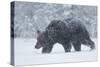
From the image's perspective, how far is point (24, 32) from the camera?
2631mm

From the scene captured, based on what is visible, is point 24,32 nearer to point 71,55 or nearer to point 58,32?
point 58,32

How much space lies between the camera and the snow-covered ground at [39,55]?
2.59 m

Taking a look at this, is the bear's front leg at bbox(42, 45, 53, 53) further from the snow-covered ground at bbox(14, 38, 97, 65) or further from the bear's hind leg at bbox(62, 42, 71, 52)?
the bear's hind leg at bbox(62, 42, 71, 52)

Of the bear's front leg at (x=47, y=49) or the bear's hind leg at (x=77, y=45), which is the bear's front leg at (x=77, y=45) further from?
the bear's front leg at (x=47, y=49)

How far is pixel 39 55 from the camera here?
2703 millimetres

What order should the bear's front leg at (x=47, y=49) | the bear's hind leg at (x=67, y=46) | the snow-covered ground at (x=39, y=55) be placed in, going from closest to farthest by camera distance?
the snow-covered ground at (x=39, y=55) → the bear's front leg at (x=47, y=49) → the bear's hind leg at (x=67, y=46)

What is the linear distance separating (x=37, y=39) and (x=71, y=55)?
54 centimetres

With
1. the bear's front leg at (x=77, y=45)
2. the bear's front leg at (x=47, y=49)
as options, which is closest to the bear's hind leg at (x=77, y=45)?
the bear's front leg at (x=77, y=45)

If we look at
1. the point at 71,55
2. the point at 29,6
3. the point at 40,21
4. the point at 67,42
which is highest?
the point at 29,6

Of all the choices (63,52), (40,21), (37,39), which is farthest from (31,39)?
(63,52)

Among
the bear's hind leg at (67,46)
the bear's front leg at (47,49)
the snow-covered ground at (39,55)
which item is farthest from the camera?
the bear's hind leg at (67,46)

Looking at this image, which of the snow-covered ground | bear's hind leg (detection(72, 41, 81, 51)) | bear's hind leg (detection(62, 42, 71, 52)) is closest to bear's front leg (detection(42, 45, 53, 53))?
the snow-covered ground

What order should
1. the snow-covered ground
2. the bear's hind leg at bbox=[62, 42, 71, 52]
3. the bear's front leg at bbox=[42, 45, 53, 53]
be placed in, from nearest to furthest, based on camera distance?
the snow-covered ground
the bear's front leg at bbox=[42, 45, 53, 53]
the bear's hind leg at bbox=[62, 42, 71, 52]

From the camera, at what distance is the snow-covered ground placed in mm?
2586
